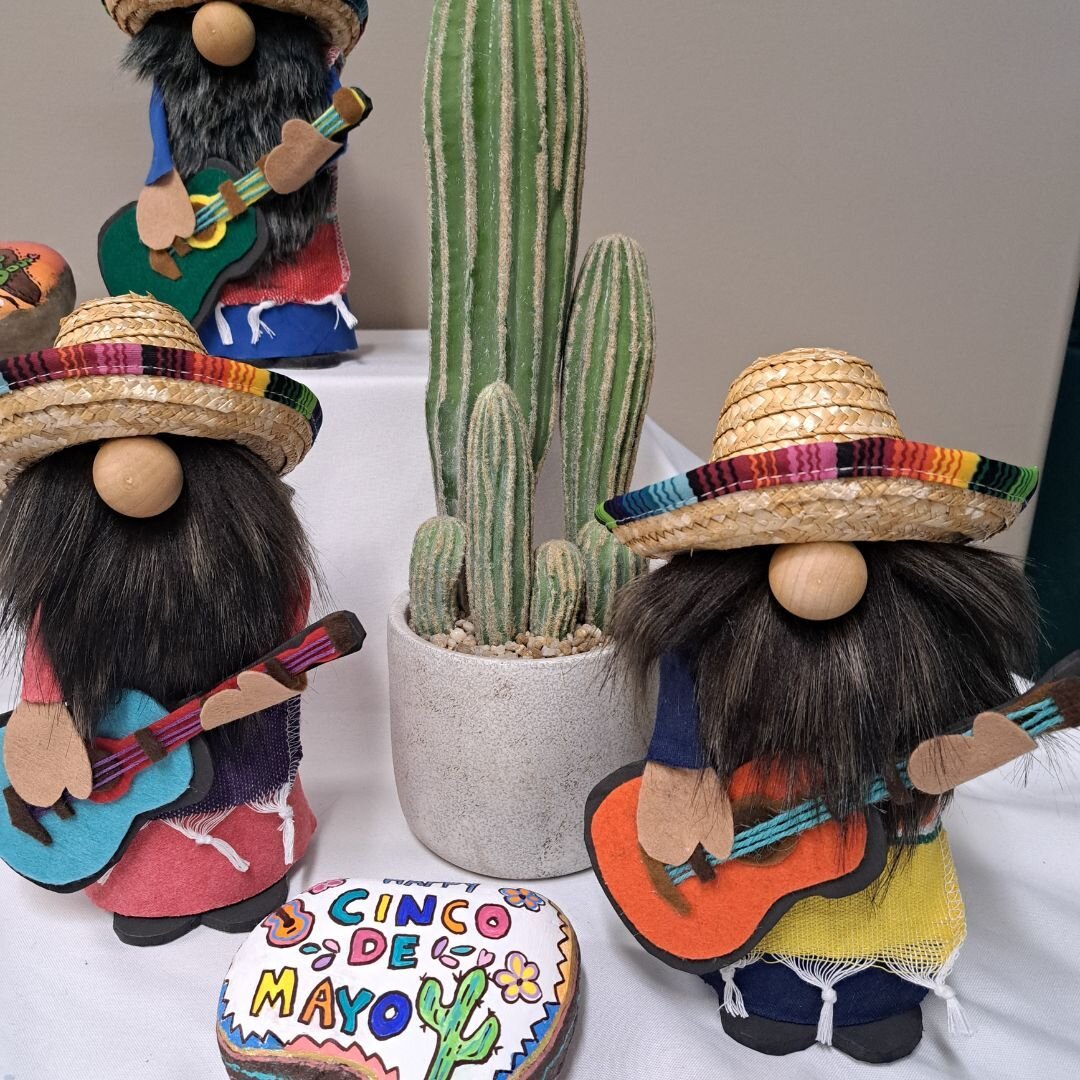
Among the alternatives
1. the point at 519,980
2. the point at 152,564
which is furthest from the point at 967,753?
the point at 152,564

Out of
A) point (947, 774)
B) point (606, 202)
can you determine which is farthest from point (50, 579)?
point (606, 202)

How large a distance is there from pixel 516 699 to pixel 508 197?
0.38m

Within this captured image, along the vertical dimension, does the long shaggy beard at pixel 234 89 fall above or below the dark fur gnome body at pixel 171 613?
above

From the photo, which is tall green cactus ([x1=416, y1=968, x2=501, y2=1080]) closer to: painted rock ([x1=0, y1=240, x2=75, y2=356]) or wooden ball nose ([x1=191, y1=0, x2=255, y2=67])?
painted rock ([x1=0, y1=240, x2=75, y2=356])

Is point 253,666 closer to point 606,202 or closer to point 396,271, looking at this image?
point 396,271

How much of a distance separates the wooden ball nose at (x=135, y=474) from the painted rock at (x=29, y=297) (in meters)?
0.39

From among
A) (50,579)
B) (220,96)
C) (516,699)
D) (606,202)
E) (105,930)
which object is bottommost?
(105,930)

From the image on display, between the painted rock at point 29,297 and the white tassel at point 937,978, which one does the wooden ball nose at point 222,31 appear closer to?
the painted rock at point 29,297

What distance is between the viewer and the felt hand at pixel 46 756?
2.01 ft

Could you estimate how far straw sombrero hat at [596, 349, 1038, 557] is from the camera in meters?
0.45

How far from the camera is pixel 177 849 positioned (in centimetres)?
66

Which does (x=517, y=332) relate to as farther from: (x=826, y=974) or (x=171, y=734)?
(x=826, y=974)

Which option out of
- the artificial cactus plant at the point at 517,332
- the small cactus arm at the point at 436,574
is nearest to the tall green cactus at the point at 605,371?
the artificial cactus plant at the point at 517,332

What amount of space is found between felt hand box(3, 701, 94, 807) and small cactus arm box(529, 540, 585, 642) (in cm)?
33
